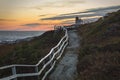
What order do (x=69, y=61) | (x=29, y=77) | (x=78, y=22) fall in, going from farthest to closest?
1. (x=78, y=22)
2. (x=69, y=61)
3. (x=29, y=77)

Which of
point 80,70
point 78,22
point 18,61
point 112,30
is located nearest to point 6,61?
point 18,61

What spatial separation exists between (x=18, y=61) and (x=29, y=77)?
315 cm

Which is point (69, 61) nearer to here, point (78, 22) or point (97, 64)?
point (97, 64)

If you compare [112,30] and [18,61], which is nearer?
[18,61]

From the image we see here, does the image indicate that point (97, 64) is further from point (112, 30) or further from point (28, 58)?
point (112, 30)

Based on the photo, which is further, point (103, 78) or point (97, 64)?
point (97, 64)

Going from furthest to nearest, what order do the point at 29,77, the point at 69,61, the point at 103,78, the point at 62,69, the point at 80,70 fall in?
1. the point at 69,61
2. the point at 62,69
3. the point at 80,70
4. the point at 29,77
5. the point at 103,78

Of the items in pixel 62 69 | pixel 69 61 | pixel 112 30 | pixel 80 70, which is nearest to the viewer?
pixel 80 70

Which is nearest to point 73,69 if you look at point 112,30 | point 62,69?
point 62,69

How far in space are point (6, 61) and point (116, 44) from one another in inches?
306

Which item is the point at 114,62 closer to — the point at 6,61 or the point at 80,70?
the point at 80,70

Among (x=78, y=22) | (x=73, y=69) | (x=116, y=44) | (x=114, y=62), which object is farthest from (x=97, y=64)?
(x=78, y=22)

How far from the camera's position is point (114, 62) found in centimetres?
1648

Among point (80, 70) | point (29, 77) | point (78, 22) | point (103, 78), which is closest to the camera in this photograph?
point (103, 78)
